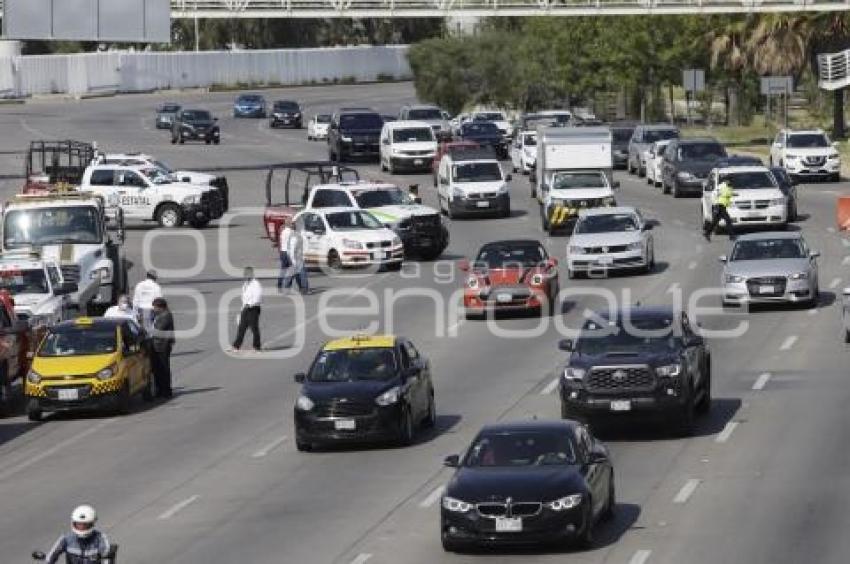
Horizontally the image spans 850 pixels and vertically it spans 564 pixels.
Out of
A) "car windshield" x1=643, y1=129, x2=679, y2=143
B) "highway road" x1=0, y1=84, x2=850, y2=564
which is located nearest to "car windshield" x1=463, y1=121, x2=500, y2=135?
"car windshield" x1=643, y1=129, x2=679, y2=143

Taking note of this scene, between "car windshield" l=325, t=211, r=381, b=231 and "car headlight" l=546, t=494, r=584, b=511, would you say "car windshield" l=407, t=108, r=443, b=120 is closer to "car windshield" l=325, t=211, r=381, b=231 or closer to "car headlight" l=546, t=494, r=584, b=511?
"car windshield" l=325, t=211, r=381, b=231

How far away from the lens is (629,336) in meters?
30.0

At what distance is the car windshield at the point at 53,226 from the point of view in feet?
153

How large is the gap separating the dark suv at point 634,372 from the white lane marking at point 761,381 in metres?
3.71

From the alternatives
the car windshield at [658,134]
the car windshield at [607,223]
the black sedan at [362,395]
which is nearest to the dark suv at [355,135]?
the car windshield at [658,134]

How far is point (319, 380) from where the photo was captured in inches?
1183

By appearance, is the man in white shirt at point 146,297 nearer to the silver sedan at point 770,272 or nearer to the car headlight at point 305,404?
the car headlight at point 305,404

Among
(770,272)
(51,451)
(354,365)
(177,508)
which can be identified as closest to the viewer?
(177,508)

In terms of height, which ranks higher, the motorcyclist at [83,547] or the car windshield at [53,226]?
the car windshield at [53,226]

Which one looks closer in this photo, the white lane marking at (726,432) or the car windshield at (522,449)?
the car windshield at (522,449)

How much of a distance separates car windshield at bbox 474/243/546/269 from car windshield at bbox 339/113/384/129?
40394 millimetres

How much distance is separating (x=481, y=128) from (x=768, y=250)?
43.8 metres

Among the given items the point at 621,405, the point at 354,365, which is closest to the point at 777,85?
the point at 354,365

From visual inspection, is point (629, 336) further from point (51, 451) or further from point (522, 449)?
point (51, 451)
